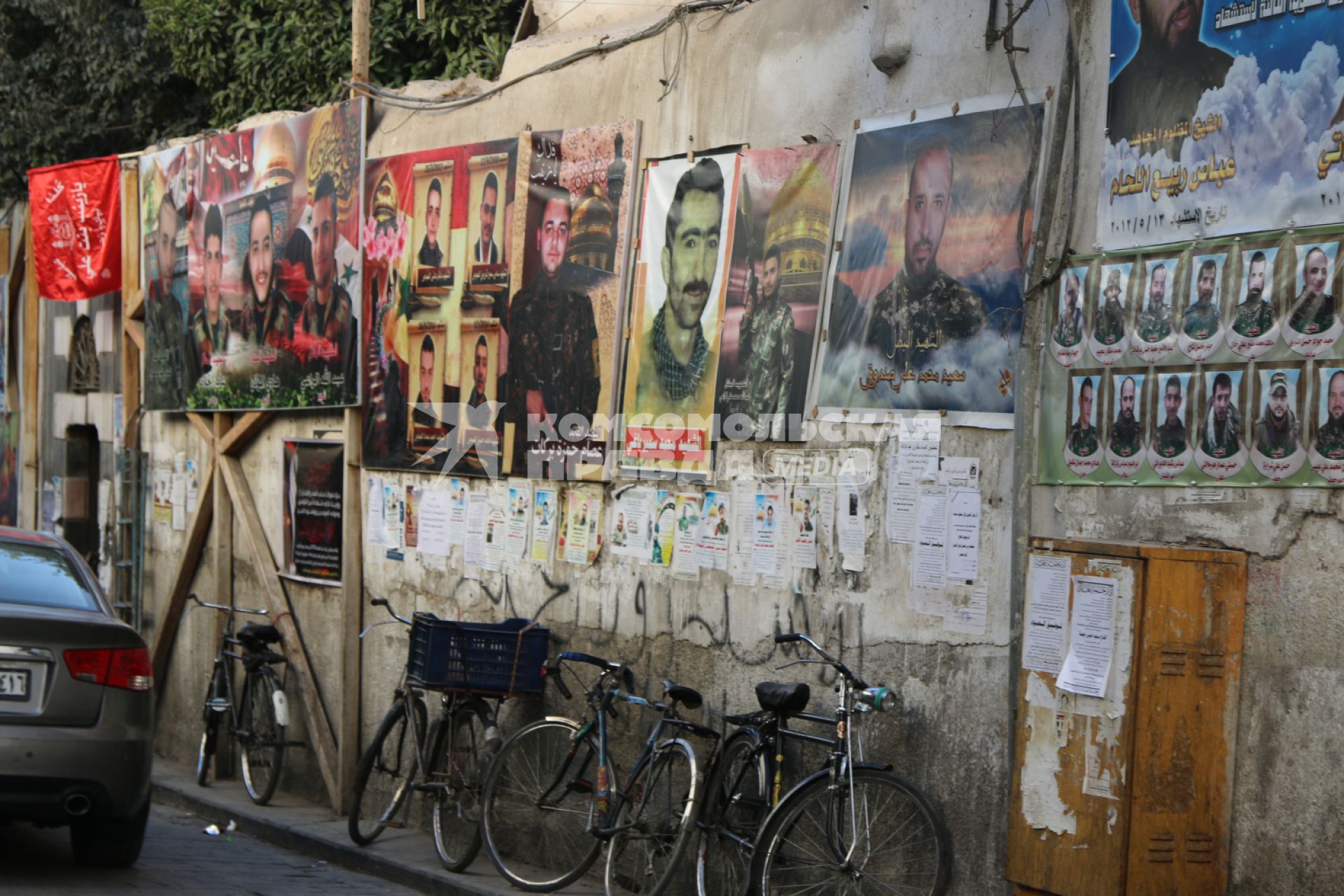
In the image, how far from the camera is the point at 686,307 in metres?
7.89

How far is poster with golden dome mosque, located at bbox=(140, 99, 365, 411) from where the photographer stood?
10672 mm

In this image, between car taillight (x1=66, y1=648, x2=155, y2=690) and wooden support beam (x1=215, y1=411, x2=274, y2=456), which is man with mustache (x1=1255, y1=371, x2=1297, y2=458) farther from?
wooden support beam (x1=215, y1=411, x2=274, y2=456)

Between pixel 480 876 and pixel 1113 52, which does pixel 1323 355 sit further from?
pixel 480 876

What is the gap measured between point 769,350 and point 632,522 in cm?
132

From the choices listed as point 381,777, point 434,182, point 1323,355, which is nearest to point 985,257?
point 1323,355

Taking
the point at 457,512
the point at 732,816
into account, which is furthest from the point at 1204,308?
the point at 457,512

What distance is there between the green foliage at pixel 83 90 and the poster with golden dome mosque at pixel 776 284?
11.6 m

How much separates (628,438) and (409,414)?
220 cm

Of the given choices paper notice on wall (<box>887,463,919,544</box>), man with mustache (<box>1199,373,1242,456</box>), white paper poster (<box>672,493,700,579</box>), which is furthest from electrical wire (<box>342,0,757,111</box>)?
man with mustache (<box>1199,373,1242,456</box>)

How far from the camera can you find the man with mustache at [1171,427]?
5.66m

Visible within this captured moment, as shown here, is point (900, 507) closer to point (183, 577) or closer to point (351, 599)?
point (351, 599)

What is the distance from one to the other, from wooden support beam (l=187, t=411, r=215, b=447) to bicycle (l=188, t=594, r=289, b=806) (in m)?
1.36

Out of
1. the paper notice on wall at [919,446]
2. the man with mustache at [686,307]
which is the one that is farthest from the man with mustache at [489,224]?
the paper notice on wall at [919,446]

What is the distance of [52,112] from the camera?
17953mm
